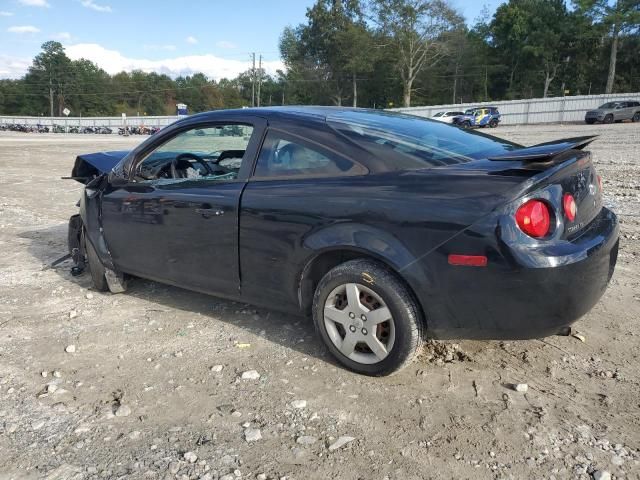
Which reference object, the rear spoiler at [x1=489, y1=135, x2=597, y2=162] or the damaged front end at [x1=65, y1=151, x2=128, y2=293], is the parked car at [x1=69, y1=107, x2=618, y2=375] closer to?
the rear spoiler at [x1=489, y1=135, x2=597, y2=162]

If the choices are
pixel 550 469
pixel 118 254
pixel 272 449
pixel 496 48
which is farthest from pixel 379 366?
pixel 496 48

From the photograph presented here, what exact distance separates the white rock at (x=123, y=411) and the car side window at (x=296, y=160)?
1.59 meters

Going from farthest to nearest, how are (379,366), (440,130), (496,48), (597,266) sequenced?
(496,48), (440,130), (379,366), (597,266)

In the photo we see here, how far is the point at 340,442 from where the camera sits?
8.02 feet

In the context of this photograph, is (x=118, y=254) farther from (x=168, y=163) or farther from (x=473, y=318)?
(x=473, y=318)

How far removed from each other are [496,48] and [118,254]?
2774 inches

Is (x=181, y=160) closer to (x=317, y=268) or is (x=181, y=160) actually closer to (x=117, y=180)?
(x=117, y=180)

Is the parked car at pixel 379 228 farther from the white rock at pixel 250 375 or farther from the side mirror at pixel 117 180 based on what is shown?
the white rock at pixel 250 375

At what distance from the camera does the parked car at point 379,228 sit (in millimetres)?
2500

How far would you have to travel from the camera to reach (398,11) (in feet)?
193

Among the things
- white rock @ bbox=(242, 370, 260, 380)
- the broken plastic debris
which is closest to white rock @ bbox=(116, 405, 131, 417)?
white rock @ bbox=(242, 370, 260, 380)

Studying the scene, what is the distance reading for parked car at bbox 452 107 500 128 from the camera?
33.9 meters

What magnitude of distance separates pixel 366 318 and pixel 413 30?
203 ft

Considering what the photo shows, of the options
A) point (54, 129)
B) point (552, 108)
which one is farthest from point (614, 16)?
point (54, 129)
